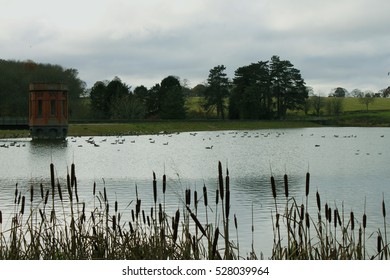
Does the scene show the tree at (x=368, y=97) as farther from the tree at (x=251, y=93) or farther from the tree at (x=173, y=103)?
the tree at (x=173, y=103)

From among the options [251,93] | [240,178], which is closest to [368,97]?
[240,178]

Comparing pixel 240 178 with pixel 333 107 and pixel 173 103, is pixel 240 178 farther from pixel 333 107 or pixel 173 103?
pixel 173 103

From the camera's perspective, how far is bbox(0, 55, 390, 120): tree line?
67.6 m

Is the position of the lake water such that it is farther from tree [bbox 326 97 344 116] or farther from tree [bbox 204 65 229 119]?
tree [bbox 204 65 229 119]

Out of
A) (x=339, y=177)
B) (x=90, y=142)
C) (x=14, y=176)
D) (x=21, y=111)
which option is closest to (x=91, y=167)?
(x=14, y=176)

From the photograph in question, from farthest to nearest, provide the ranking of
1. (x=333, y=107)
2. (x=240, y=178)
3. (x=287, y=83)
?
1. (x=333, y=107)
2. (x=287, y=83)
3. (x=240, y=178)

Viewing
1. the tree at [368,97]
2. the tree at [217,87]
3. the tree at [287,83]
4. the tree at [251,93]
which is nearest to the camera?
the tree at [368,97]

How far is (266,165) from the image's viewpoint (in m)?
32.4

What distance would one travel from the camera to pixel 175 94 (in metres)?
96.4

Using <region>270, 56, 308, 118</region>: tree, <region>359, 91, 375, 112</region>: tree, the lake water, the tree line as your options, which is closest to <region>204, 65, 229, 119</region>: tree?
the tree line

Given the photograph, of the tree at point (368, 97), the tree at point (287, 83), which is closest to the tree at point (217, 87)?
the tree at point (287, 83)

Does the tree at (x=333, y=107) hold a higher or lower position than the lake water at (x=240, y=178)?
higher

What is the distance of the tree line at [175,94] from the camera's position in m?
67.6
